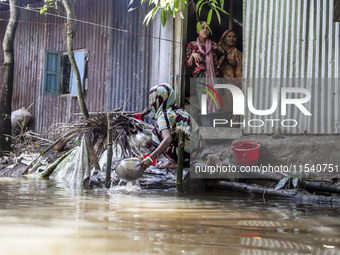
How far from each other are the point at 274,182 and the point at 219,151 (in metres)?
2.07

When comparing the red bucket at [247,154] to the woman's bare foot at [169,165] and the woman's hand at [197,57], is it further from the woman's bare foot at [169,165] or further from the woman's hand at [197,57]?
the woman's hand at [197,57]

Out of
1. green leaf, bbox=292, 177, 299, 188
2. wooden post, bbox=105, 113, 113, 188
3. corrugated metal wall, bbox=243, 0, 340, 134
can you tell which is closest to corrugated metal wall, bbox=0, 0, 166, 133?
corrugated metal wall, bbox=243, 0, 340, 134

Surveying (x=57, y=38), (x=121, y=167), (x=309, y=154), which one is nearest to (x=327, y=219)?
(x=121, y=167)

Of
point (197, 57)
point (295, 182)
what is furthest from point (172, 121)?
point (197, 57)

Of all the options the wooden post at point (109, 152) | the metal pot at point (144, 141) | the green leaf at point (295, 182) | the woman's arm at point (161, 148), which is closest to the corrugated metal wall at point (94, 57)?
the metal pot at point (144, 141)

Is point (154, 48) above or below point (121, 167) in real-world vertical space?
above

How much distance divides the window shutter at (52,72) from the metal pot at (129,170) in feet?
25.2

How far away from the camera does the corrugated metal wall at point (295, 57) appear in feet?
23.4

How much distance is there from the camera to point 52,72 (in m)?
12.5

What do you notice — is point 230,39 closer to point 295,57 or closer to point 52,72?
point 295,57

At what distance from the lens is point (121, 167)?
5.42 meters

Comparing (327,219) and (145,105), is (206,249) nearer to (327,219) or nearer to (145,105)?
(327,219)

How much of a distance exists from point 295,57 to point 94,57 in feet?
19.3

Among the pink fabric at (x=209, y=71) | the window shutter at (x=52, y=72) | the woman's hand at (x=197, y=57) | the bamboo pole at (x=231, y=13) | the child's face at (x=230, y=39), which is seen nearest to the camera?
the woman's hand at (x=197, y=57)
